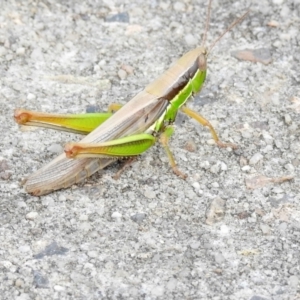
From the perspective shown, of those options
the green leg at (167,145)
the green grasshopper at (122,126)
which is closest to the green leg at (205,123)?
the green grasshopper at (122,126)

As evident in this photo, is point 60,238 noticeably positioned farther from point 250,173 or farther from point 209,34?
point 209,34

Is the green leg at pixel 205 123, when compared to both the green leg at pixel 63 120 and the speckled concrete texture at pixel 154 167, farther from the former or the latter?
the green leg at pixel 63 120

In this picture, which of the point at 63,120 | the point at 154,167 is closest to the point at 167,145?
the point at 154,167

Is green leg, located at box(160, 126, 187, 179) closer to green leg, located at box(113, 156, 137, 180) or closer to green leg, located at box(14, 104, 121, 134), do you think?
green leg, located at box(113, 156, 137, 180)

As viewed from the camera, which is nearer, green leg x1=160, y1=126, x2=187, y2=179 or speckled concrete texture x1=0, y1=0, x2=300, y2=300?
speckled concrete texture x1=0, y1=0, x2=300, y2=300

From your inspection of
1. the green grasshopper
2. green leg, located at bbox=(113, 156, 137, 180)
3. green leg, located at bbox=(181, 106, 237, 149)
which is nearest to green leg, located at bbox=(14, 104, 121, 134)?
the green grasshopper

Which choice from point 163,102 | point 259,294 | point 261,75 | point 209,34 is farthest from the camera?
point 209,34

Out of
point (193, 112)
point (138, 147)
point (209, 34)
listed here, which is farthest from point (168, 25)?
point (138, 147)
